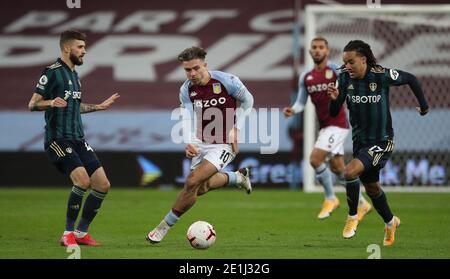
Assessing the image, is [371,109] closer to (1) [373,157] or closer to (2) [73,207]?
(1) [373,157]

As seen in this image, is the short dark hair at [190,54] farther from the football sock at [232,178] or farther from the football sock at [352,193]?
the football sock at [352,193]

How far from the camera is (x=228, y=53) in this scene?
20.7 m

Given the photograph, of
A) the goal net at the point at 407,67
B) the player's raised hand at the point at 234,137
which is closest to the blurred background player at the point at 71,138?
the player's raised hand at the point at 234,137

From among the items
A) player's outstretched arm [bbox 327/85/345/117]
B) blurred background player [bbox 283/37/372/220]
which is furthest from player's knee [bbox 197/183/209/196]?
blurred background player [bbox 283/37/372/220]

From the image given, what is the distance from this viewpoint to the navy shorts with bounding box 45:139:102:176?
9148 mm

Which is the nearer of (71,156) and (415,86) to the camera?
(71,156)

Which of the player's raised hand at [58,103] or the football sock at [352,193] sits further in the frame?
the football sock at [352,193]

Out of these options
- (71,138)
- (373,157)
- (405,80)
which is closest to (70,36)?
(71,138)

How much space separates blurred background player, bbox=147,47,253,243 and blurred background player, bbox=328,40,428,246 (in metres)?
1.01

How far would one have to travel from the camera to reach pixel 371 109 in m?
9.42

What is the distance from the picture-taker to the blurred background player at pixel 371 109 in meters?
9.31

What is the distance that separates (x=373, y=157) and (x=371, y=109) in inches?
19.7

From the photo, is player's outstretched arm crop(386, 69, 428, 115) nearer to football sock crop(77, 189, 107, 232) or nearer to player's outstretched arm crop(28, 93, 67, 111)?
football sock crop(77, 189, 107, 232)

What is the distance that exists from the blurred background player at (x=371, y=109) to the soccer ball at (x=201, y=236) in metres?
1.54
